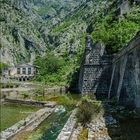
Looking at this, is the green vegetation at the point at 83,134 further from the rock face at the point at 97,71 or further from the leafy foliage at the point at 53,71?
the leafy foliage at the point at 53,71

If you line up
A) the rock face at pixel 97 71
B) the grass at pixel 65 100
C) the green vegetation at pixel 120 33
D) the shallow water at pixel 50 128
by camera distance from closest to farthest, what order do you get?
the shallow water at pixel 50 128, the grass at pixel 65 100, the rock face at pixel 97 71, the green vegetation at pixel 120 33

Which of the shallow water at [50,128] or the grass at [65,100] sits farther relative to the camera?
the grass at [65,100]

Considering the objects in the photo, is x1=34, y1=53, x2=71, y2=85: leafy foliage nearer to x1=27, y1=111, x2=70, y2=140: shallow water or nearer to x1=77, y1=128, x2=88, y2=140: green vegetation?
x1=27, y1=111, x2=70, y2=140: shallow water

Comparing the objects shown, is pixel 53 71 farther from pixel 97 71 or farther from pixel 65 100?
pixel 65 100

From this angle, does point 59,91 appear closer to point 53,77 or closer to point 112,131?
point 53,77

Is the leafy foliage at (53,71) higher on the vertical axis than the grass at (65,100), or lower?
higher

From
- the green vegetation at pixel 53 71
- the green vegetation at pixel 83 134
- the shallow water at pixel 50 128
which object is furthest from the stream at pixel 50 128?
the green vegetation at pixel 53 71

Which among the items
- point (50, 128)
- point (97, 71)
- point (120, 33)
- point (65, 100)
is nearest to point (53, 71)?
point (120, 33)

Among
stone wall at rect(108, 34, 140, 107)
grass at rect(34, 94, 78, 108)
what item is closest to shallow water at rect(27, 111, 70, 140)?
stone wall at rect(108, 34, 140, 107)

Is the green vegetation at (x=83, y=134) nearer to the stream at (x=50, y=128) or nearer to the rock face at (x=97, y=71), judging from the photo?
the stream at (x=50, y=128)

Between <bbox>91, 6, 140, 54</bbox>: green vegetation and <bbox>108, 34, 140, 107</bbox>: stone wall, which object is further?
<bbox>91, 6, 140, 54</bbox>: green vegetation

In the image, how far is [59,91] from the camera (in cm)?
7081

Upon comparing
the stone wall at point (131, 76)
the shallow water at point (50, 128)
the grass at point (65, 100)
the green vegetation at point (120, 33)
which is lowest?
the shallow water at point (50, 128)

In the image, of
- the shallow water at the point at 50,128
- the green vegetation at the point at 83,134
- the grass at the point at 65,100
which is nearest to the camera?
the green vegetation at the point at 83,134
